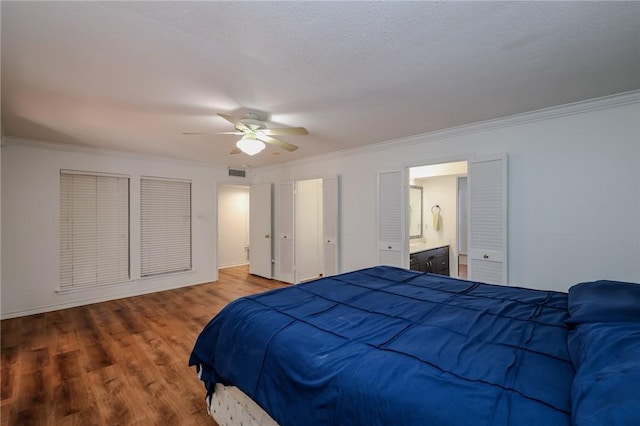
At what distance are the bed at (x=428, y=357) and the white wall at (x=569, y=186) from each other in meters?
1.14

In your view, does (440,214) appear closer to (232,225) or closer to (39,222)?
(232,225)

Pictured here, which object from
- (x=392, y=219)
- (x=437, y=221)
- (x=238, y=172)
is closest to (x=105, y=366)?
(x=392, y=219)

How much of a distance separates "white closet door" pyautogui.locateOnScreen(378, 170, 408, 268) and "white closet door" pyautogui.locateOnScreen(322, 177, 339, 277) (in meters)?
0.80

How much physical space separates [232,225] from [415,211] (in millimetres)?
4435

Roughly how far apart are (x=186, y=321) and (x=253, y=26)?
348 centimetres

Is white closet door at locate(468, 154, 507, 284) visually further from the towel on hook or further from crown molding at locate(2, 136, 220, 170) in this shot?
crown molding at locate(2, 136, 220, 170)

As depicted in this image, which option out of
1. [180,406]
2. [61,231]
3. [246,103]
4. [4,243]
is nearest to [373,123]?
[246,103]

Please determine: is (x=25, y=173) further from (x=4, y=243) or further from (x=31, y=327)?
(x=31, y=327)

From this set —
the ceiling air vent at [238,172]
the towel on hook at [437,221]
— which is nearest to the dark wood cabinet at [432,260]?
the towel on hook at [437,221]

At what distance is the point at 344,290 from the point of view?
219cm

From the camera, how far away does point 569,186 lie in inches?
108

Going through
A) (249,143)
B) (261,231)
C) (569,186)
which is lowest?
(261,231)

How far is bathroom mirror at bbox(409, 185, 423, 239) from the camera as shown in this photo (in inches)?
213

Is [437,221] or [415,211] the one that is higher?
[415,211]
